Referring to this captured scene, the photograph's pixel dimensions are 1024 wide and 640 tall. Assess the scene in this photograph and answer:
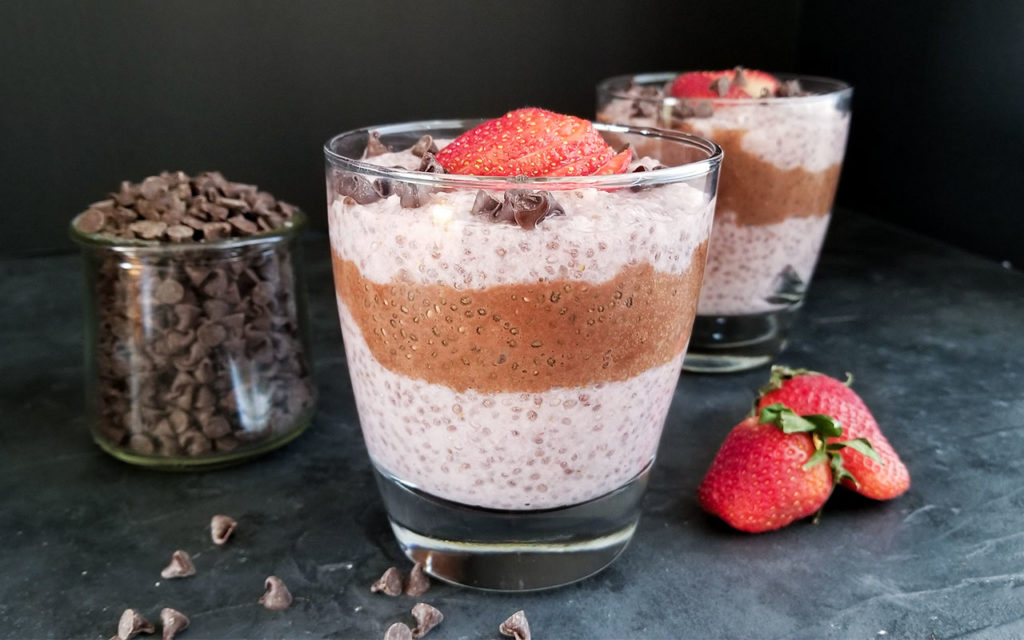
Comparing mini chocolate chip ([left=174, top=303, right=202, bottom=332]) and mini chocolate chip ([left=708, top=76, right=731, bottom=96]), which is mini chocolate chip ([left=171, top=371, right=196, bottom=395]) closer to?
mini chocolate chip ([left=174, top=303, right=202, bottom=332])

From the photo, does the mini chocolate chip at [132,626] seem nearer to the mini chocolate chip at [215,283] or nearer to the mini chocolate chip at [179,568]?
the mini chocolate chip at [179,568]

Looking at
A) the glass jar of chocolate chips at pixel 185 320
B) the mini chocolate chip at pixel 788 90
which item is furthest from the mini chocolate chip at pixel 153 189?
the mini chocolate chip at pixel 788 90

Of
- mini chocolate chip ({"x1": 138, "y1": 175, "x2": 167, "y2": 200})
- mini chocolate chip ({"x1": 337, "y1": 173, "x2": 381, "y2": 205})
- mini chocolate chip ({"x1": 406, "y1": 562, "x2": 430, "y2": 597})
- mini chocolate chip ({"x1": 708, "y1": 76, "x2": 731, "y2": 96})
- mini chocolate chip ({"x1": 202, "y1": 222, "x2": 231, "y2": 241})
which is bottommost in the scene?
mini chocolate chip ({"x1": 406, "y1": 562, "x2": 430, "y2": 597})

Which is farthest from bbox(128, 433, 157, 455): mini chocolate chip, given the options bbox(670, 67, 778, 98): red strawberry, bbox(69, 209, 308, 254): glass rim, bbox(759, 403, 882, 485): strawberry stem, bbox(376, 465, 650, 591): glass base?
bbox(670, 67, 778, 98): red strawberry

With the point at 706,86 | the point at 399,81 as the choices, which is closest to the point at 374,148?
the point at 706,86

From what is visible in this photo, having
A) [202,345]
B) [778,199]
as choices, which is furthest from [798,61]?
[202,345]

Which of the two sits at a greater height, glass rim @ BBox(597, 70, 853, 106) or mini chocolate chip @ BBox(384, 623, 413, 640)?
glass rim @ BBox(597, 70, 853, 106)

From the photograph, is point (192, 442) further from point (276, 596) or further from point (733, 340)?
point (733, 340)
